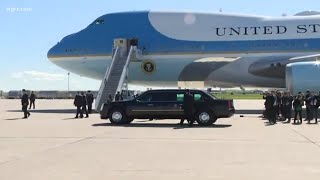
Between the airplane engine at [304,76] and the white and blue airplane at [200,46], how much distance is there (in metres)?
0.78

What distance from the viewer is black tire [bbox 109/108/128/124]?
61.2ft

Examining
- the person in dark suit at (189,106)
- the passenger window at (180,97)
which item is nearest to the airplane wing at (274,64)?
the passenger window at (180,97)

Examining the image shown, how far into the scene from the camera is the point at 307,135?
13695 millimetres

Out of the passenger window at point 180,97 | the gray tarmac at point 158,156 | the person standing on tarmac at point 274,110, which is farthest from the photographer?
the person standing on tarmac at point 274,110

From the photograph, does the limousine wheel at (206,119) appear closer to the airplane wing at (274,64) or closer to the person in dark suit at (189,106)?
the person in dark suit at (189,106)

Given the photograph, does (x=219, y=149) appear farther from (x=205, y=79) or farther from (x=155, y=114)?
(x=205, y=79)

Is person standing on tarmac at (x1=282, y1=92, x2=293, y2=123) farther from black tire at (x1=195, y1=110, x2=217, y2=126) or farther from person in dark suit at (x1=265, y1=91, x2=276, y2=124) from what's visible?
black tire at (x1=195, y1=110, x2=217, y2=126)

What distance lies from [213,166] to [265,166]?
2.79 ft

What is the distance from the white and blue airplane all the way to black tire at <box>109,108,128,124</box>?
30.6ft

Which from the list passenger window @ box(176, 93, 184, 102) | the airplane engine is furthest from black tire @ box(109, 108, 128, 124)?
the airplane engine

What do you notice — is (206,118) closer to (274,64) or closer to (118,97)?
(118,97)

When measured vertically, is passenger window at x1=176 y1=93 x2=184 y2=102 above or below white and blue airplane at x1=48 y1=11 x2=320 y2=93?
below

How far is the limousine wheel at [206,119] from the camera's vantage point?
703 inches

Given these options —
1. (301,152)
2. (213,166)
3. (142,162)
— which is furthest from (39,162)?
(301,152)
